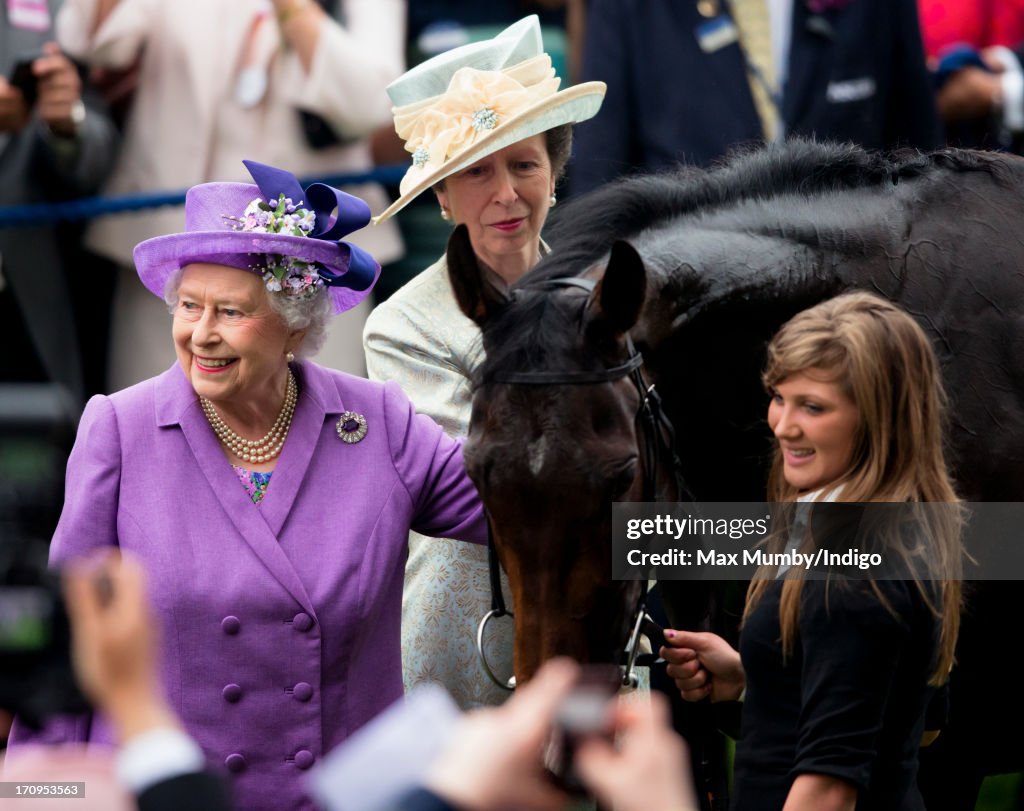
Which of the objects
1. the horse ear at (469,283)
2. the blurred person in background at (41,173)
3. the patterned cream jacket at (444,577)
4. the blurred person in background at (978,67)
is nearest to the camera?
the horse ear at (469,283)

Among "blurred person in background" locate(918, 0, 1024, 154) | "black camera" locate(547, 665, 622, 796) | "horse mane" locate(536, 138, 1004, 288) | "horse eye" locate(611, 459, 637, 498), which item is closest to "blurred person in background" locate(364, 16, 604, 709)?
"horse mane" locate(536, 138, 1004, 288)

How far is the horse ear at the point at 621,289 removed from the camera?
3252 millimetres

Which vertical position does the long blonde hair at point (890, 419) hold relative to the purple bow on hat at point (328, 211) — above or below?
below

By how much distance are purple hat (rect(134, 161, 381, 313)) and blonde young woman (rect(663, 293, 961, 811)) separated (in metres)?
0.94

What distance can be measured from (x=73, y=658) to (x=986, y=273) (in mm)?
2548

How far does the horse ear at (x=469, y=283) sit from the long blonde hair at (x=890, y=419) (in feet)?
2.09

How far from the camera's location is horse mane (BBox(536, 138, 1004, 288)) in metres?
3.64

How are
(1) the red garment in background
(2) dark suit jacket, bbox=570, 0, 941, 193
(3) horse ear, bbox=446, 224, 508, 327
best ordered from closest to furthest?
1. (3) horse ear, bbox=446, 224, 508, 327
2. (2) dark suit jacket, bbox=570, 0, 941, 193
3. (1) the red garment in background

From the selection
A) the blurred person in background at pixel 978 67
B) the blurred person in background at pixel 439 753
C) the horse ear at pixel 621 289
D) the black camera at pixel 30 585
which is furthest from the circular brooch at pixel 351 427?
the blurred person in background at pixel 978 67

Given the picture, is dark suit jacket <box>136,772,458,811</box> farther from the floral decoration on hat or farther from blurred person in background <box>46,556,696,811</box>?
the floral decoration on hat

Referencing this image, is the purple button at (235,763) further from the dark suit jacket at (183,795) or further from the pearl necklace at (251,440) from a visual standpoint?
the dark suit jacket at (183,795)

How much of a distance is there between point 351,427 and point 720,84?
8.92ft

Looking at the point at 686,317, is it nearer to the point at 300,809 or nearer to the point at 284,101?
the point at 300,809

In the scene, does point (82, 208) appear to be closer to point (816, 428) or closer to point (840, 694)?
point (816, 428)
